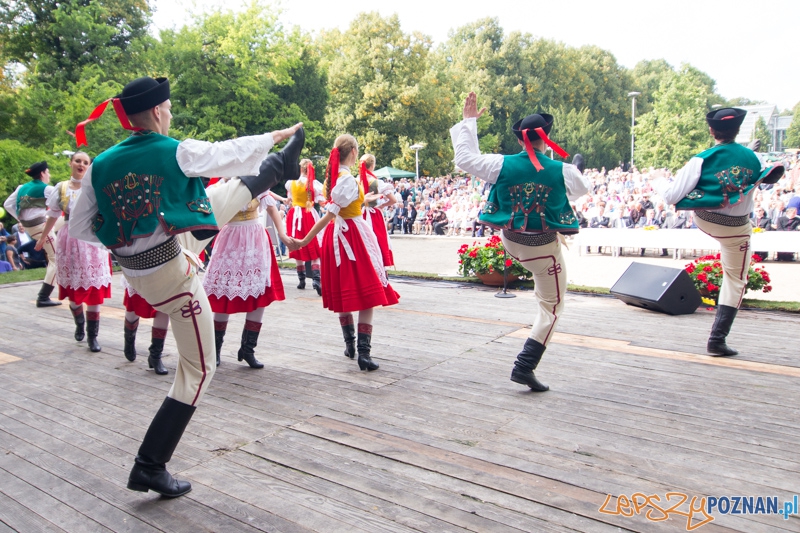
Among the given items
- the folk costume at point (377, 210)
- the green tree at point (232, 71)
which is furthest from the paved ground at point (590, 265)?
the green tree at point (232, 71)

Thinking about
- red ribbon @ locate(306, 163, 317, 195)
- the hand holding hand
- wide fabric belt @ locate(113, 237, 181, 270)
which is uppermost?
red ribbon @ locate(306, 163, 317, 195)

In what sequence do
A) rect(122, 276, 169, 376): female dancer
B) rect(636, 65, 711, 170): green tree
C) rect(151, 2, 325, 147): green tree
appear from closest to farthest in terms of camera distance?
rect(122, 276, 169, 376): female dancer < rect(151, 2, 325, 147): green tree < rect(636, 65, 711, 170): green tree

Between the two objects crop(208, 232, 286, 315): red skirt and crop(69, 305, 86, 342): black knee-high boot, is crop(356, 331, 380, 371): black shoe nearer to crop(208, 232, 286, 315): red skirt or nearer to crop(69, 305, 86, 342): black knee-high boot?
crop(208, 232, 286, 315): red skirt

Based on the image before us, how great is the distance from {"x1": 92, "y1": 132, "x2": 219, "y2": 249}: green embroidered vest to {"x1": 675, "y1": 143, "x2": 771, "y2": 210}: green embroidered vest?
11.9 feet

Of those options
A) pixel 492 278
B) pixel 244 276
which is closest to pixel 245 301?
pixel 244 276

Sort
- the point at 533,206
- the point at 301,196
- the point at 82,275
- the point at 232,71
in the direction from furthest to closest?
the point at 232,71, the point at 301,196, the point at 82,275, the point at 533,206

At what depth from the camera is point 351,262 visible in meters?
4.64

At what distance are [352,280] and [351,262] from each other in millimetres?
152

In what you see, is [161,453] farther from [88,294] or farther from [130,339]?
[88,294]

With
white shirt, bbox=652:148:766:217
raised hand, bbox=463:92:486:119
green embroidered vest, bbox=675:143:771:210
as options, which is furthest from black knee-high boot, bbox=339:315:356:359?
green embroidered vest, bbox=675:143:771:210

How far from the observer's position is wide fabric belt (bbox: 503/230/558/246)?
3766mm

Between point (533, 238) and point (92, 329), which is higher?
point (533, 238)

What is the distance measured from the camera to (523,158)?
12.5 ft

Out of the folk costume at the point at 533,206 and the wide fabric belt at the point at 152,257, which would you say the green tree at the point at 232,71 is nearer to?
the folk costume at the point at 533,206
